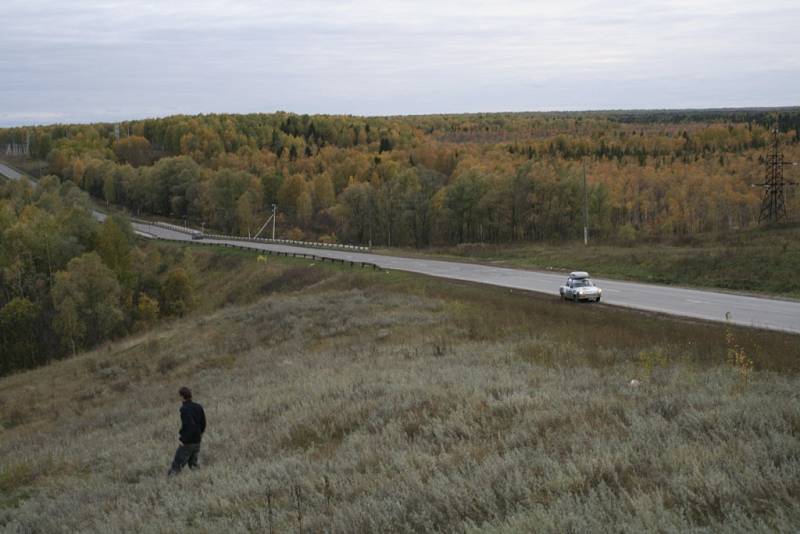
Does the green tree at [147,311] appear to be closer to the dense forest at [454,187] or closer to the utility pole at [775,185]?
the dense forest at [454,187]

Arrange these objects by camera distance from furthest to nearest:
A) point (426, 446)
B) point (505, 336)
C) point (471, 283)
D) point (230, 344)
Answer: point (471, 283), point (230, 344), point (505, 336), point (426, 446)

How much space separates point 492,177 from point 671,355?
7920 cm

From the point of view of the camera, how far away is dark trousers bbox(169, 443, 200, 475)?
12.0 m

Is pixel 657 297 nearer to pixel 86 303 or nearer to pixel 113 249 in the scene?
pixel 86 303

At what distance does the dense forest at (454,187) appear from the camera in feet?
301

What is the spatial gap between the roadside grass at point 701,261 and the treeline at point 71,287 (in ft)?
93.6

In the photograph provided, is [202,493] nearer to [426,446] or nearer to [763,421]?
[426,446]

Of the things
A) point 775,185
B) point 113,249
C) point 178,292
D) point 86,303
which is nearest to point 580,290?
point 775,185

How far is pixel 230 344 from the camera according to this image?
1150 inches

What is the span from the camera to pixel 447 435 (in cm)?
1102

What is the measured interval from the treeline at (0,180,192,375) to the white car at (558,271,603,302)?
39.1 metres

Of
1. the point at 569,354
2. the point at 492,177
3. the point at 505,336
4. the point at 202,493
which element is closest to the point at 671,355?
the point at 569,354

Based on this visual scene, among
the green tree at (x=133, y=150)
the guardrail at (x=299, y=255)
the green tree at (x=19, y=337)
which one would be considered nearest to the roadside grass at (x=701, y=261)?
the guardrail at (x=299, y=255)

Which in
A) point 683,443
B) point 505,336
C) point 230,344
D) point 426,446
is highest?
point 683,443
